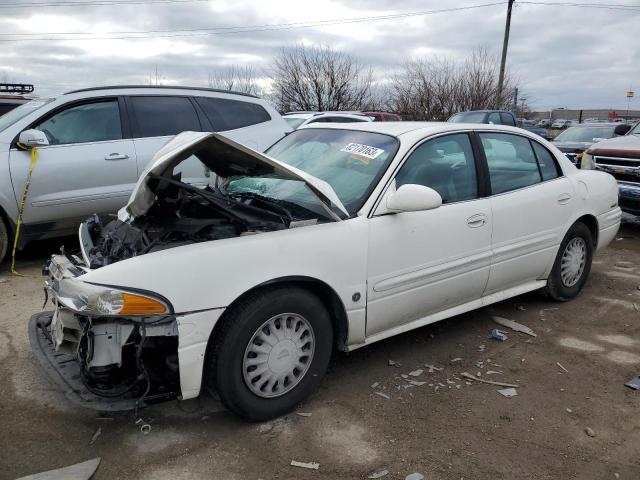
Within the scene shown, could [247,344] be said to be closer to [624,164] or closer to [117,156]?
[117,156]

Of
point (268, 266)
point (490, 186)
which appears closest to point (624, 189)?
point (490, 186)

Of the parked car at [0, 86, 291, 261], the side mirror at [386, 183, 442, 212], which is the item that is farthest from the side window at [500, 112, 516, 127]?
the side mirror at [386, 183, 442, 212]

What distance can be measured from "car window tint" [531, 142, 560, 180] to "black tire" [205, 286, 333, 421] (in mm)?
2514

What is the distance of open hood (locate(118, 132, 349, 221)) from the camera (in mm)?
2906

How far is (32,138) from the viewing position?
5.17 m

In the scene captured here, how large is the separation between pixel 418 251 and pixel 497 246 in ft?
2.84

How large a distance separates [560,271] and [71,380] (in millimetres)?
3953

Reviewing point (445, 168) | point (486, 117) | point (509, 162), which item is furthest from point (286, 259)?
point (486, 117)

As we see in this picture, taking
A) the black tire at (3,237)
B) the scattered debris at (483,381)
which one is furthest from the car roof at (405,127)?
the black tire at (3,237)

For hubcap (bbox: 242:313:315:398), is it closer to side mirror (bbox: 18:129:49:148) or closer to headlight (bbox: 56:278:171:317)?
headlight (bbox: 56:278:171:317)

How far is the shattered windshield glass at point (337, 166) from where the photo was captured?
3402mm

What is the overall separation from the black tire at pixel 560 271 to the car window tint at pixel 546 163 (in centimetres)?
51

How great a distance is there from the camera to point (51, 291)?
9.76ft

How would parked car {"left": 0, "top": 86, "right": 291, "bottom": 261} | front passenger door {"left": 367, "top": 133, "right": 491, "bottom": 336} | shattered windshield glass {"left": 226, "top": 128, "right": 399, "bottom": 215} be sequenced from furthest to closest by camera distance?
parked car {"left": 0, "top": 86, "right": 291, "bottom": 261} < shattered windshield glass {"left": 226, "top": 128, "right": 399, "bottom": 215} < front passenger door {"left": 367, "top": 133, "right": 491, "bottom": 336}
